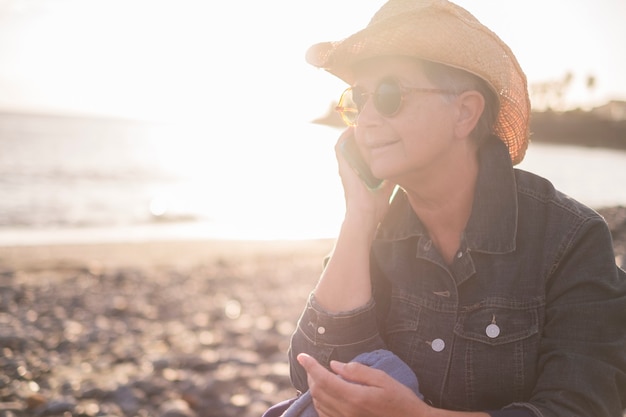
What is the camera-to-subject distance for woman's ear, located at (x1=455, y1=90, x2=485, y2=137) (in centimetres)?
253

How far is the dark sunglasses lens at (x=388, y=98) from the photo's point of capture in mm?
2463

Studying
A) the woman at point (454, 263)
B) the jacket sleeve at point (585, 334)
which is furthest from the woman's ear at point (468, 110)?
the jacket sleeve at point (585, 334)

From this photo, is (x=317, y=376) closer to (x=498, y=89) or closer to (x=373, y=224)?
(x=373, y=224)

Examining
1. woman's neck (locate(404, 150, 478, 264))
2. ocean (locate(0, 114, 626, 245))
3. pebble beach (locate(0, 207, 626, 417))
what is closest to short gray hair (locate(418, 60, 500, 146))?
woman's neck (locate(404, 150, 478, 264))

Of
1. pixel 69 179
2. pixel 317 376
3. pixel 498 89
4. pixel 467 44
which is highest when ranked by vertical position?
pixel 467 44

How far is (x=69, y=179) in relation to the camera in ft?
121

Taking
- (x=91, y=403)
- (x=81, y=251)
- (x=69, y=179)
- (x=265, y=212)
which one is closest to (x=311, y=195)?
(x=265, y=212)

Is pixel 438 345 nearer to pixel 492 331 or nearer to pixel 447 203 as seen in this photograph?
pixel 492 331

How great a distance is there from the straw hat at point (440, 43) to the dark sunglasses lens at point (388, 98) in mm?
123

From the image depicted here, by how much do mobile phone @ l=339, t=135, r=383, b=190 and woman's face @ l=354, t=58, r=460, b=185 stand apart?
0.73 ft

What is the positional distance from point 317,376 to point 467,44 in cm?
138

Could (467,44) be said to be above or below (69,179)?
above

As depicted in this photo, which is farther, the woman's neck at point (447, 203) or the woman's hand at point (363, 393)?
the woman's neck at point (447, 203)

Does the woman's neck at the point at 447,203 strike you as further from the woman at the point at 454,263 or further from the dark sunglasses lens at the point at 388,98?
the dark sunglasses lens at the point at 388,98
